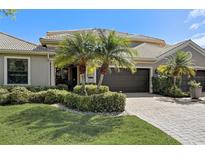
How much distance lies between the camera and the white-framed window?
14.2 meters

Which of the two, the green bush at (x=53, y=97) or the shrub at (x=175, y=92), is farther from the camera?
the shrub at (x=175, y=92)

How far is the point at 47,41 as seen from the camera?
16438 mm

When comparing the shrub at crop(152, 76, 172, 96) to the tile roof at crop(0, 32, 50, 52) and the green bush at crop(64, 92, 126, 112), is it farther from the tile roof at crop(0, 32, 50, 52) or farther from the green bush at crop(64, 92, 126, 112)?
the tile roof at crop(0, 32, 50, 52)

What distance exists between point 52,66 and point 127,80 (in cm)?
689

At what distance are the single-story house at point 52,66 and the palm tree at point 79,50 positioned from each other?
7.02 ft

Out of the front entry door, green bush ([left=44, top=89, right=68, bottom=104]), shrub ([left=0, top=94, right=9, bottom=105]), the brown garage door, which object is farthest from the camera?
the front entry door

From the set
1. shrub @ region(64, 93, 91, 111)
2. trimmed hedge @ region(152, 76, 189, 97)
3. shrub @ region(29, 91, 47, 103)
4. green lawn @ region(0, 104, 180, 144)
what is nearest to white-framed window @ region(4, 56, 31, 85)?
shrub @ region(29, 91, 47, 103)

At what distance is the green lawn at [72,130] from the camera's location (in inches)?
220

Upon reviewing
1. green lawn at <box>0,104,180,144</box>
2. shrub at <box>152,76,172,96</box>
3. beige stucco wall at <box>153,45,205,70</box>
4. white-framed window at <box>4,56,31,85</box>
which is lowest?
green lawn at <box>0,104,180,144</box>

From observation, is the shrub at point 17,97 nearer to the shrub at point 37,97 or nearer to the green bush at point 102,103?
the shrub at point 37,97

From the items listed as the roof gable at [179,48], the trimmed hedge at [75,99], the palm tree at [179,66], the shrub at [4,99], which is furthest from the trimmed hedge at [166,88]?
the shrub at [4,99]

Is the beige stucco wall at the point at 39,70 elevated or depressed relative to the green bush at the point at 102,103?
elevated
